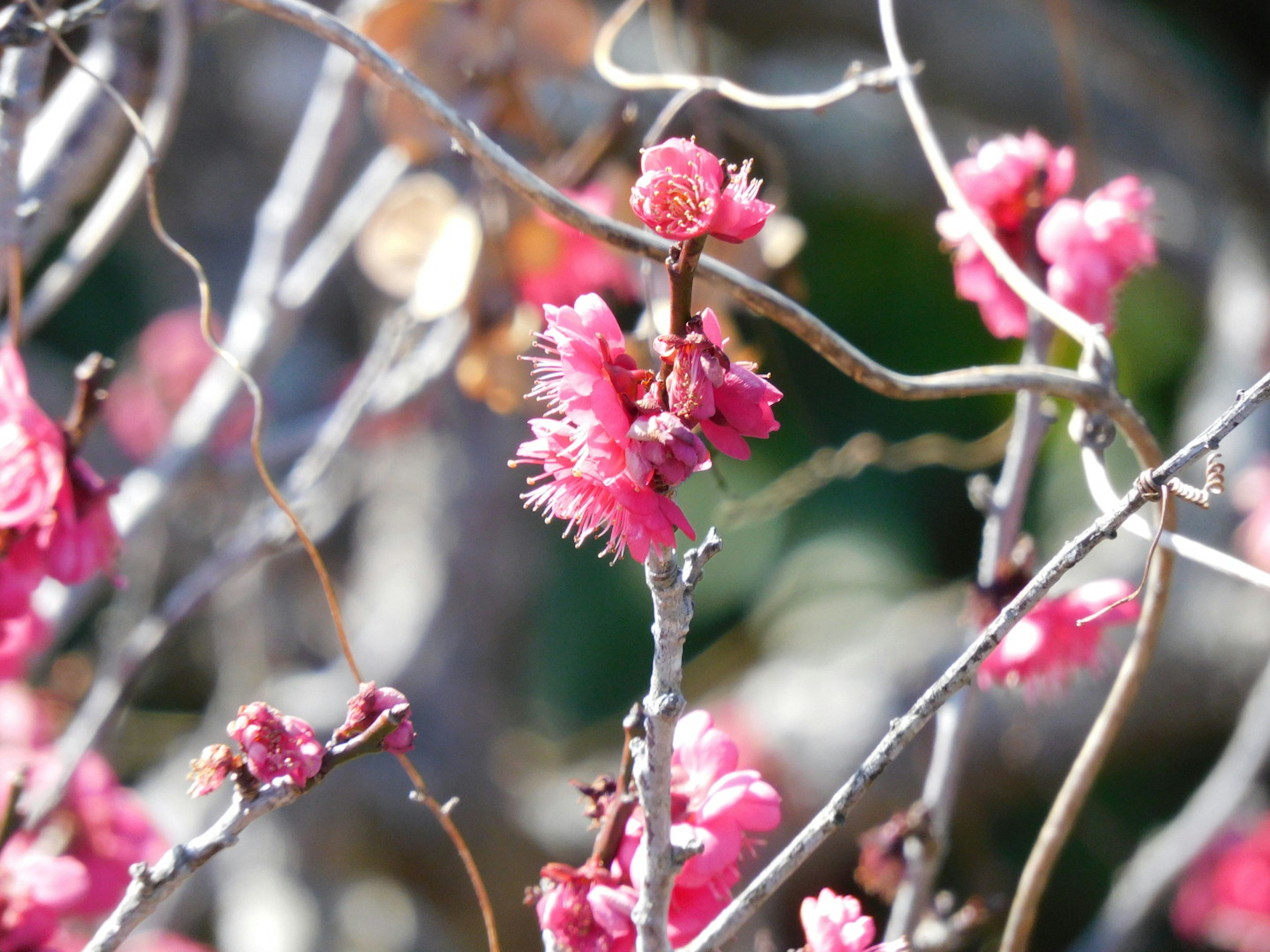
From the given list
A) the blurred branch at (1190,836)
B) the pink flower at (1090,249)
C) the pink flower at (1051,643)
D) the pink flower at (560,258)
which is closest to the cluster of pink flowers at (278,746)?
the pink flower at (1051,643)

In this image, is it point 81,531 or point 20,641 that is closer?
point 81,531

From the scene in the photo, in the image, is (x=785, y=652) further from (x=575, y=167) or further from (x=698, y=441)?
(x=698, y=441)

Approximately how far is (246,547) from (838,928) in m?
0.71

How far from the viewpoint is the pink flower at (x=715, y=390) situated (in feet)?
1.38

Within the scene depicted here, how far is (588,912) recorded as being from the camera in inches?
20.1

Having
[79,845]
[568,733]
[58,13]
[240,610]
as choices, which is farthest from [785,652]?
[58,13]

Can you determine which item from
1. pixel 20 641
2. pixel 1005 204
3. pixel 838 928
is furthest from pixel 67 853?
pixel 1005 204

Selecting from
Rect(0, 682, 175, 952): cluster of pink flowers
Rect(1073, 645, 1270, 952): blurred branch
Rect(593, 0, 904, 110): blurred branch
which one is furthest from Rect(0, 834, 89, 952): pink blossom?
Rect(1073, 645, 1270, 952): blurred branch

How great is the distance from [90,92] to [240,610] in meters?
1.11

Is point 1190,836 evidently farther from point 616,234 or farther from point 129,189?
point 129,189

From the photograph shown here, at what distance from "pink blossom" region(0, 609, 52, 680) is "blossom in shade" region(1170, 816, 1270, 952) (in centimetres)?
140

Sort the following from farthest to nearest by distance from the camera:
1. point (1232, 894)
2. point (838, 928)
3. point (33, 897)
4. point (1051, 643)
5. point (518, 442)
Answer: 1. point (518, 442)
2. point (1232, 894)
3. point (1051, 643)
4. point (33, 897)
5. point (838, 928)

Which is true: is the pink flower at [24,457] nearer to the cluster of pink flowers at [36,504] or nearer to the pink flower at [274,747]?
the cluster of pink flowers at [36,504]

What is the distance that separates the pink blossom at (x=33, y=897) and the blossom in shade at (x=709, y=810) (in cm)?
32
